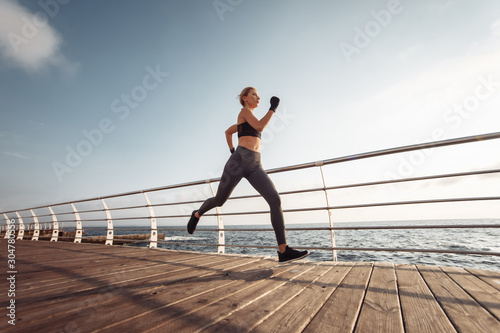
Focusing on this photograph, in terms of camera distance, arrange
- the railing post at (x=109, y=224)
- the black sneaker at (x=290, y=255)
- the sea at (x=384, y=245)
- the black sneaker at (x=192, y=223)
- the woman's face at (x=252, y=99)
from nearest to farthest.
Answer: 1. the black sneaker at (x=290, y=255)
2. the woman's face at (x=252, y=99)
3. the black sneaker at (x=192, y=223)
4. the railing post at (x=109, y=224)
5. the sea at (x=384, y=245)

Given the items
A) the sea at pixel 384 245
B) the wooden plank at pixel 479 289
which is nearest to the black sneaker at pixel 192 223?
the sea at pixel 384 245

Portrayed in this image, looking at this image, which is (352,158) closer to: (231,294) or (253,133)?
(253,133)

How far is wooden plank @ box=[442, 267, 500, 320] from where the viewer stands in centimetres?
117

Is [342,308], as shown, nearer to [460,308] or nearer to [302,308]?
[302,308]

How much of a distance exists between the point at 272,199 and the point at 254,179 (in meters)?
0.26

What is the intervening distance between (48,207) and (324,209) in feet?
22.7

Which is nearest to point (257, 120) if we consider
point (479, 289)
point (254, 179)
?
point (254, 179)

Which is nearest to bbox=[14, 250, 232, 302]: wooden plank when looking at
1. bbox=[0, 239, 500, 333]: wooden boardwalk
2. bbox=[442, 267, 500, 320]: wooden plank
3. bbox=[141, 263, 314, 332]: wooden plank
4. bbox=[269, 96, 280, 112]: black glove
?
bbox=[0, 239, 500, 333]: wooden boardwalk

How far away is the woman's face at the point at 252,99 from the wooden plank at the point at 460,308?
2026 mm

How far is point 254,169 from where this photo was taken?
223 cm

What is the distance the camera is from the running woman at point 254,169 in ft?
7.03

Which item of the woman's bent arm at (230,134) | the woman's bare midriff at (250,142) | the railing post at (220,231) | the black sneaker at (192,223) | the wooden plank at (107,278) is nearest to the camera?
the wooden plank at (107,278)

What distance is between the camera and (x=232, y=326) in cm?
98

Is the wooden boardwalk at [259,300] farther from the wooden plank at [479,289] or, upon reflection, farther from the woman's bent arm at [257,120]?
the woman's bent arm at [257,120]
